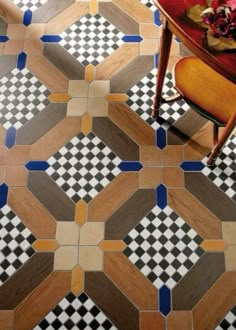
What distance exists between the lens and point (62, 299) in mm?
1683

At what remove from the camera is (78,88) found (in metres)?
2.06

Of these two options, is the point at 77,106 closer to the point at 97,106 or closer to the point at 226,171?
the point at 97,106

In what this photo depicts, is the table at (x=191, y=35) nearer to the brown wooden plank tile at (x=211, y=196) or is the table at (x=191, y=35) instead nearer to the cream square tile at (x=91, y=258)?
the brown wooden plank tile at (x=211, y=196)

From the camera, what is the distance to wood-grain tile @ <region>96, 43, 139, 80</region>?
210 centimetres

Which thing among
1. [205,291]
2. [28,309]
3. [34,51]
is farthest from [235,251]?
[34,51]

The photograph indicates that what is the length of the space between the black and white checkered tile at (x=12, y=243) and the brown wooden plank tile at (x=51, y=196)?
135mm

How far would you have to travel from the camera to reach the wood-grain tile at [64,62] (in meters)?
2.09

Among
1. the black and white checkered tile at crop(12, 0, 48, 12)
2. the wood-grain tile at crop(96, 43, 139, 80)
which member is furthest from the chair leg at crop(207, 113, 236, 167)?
the black and white checkered tile at crop(12, 0, 48, 12)

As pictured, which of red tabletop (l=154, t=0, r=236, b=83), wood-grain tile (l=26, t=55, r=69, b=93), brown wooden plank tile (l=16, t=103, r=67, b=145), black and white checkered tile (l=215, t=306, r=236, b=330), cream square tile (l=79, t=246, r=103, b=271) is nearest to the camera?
red tabletop (l=154, t=0, r=236, b=83)

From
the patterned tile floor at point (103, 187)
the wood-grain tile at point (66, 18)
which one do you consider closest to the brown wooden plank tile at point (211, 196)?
the patterned tile floor at point (103, 187)

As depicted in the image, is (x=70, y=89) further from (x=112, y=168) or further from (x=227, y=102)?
(x=227, y=102)

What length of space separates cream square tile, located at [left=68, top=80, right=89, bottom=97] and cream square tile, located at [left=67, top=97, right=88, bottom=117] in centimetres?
3

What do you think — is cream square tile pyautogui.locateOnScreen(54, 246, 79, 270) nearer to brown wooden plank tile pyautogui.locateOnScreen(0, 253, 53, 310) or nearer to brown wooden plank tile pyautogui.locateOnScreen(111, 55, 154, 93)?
brown wooden plank tile pyautogui.locateOnScreen(0, 253, 53, 310)

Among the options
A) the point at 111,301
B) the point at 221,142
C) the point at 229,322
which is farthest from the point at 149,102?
the point at 229,322
